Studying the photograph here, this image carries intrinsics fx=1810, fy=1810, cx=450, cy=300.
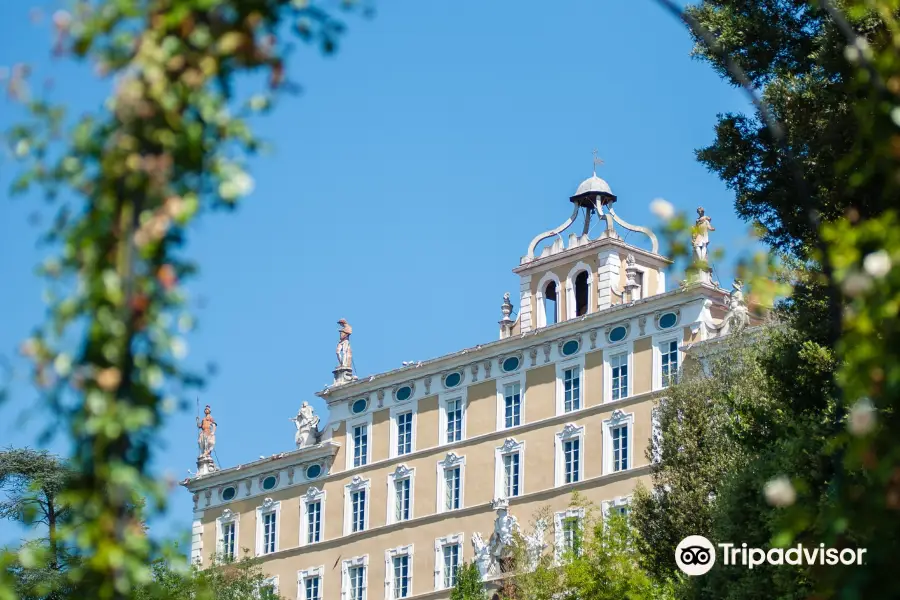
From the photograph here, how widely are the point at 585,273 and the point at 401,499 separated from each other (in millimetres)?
11959

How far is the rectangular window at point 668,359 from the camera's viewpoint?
217 feet

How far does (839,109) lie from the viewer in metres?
30.5

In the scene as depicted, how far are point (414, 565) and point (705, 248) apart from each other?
676 inches

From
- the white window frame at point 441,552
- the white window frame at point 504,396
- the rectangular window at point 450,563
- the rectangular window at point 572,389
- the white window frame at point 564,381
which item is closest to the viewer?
the white window frame at point 564,381

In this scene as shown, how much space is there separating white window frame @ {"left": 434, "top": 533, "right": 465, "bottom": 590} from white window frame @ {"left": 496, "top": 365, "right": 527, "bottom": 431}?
4649 millimetres

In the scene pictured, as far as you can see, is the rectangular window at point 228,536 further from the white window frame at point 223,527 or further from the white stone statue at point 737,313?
the white stone statue at point 737,313

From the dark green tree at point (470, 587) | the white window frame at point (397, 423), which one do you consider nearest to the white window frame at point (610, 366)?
the dark green tree at point (470, 587)

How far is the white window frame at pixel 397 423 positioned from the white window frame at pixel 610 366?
31.1ft

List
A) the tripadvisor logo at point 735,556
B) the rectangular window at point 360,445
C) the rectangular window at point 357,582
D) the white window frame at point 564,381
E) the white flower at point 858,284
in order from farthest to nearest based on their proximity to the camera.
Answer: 1. the rectangular window at point 360,445
2. the rectangular window at point 357,582
3. the white window frame at point 564,381
4. the tripadvisor logo at point 735,556
5. the white flower at point 858,284

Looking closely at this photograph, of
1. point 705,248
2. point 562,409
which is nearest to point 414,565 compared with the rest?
point 562,409

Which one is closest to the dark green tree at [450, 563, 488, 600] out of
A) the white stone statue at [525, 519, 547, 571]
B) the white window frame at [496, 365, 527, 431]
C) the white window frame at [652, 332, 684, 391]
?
the white stone statue at [525, 519, 547, 571]

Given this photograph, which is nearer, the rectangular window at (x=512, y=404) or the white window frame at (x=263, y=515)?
the rectangular window at (x=512, y=404)

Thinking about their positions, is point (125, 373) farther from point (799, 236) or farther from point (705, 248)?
point (705, 248)

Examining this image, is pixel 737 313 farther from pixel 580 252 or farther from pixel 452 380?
pixel 452 380
